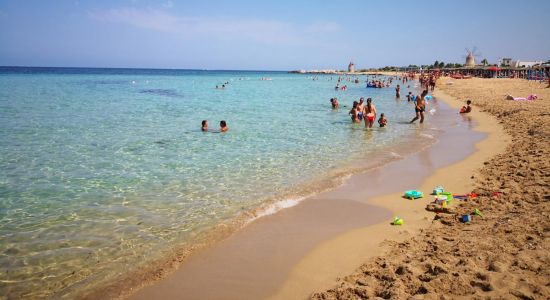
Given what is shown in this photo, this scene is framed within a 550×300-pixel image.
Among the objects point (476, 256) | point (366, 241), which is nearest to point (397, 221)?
point (366, 241)

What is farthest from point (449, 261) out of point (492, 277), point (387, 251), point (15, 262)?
point (15, 262)

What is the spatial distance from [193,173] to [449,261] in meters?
6.68

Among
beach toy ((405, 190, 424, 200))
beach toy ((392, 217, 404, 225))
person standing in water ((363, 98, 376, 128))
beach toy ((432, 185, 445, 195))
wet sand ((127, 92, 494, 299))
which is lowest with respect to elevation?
wet sand ((127, 92, 494, 299))

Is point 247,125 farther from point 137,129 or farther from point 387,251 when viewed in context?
point 387,251

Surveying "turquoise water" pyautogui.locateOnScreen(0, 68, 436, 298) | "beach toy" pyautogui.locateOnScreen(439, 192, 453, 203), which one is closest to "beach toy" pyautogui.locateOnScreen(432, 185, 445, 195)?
"beach toy" pyautogui.locateOnScreen(439, 192, 453, 203)

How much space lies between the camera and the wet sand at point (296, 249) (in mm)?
4332

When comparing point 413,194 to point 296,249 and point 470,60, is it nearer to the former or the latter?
point 296,249

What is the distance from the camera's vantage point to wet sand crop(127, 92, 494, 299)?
14.2ft

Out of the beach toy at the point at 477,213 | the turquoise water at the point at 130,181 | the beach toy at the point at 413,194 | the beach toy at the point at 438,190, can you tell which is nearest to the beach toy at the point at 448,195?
the beach toy at the point at 438,190

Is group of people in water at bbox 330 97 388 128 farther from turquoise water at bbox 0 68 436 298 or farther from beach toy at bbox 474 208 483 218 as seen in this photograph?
beach toy at bbox 474 208 483 218

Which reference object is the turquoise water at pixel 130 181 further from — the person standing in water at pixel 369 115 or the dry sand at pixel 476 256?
the dry sand at pixel 476 256

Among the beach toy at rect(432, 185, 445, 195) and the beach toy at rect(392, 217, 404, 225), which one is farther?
the beach toy at rect(432, 185, 445, 195)

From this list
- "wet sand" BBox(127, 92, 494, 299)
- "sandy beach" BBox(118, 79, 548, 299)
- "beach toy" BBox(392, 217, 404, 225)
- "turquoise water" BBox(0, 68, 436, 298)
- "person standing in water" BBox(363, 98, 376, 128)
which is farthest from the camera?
"person standing in water" BBox(363, 98, 376, 128)

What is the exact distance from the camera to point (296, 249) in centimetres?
525
